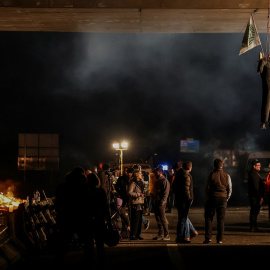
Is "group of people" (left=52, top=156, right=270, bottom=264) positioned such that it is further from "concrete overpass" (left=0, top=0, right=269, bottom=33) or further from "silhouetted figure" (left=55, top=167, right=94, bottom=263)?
"concrete overpass" (left=0, top=0, right=269, bottom=33)

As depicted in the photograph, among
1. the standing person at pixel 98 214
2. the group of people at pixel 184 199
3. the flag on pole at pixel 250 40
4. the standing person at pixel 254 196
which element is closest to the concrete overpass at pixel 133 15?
the flag on pole at pixel 250 40

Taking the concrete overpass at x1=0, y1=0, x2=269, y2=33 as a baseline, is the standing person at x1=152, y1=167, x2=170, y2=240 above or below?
below

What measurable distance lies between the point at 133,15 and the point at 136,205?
4.63 m

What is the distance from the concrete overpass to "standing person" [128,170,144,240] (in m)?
3.81

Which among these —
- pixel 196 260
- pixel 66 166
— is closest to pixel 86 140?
pixel 66 166

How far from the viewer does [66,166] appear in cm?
4956

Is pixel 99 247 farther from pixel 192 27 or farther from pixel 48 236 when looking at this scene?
pixel 192 27

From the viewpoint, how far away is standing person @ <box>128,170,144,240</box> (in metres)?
13.4

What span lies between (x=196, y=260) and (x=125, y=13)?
596 centimetres

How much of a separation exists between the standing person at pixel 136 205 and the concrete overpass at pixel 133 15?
3812 mm

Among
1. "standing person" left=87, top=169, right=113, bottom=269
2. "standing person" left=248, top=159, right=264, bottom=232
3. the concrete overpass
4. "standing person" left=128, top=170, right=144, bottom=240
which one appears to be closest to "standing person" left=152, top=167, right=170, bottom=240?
"standing person" left=128, top=170, right=144, bottom=240

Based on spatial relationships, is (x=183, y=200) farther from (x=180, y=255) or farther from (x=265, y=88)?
(x=265, y=88)

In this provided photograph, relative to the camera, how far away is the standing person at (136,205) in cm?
1341

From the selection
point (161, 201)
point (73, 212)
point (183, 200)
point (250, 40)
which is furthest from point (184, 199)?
point (73, 212)
